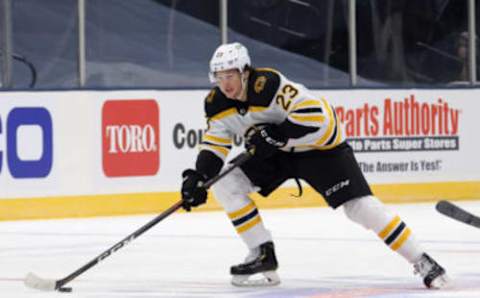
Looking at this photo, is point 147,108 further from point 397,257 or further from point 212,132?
point 212,132

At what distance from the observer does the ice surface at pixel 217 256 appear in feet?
18.9

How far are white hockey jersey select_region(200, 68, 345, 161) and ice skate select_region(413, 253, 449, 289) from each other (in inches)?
24.6

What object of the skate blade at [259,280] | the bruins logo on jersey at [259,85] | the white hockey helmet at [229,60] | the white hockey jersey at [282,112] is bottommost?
the skate blade at [259,280]

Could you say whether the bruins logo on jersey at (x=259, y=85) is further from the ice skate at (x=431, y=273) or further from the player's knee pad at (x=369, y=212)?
the ice skate at (x=431, y=273)

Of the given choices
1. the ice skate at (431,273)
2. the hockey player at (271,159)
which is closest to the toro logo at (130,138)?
the hockey player at (271,159)

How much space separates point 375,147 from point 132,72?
6.89ft

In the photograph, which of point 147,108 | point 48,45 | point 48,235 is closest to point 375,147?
point 147,108

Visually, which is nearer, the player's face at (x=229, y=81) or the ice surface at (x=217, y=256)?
the player's face at (x=229, y=81)

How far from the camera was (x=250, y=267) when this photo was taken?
594 cm

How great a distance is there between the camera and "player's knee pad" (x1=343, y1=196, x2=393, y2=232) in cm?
568

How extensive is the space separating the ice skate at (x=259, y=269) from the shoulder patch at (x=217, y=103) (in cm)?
63

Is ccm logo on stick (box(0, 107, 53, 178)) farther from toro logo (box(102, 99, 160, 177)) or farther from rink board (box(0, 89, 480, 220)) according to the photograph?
toro logo (box(102, 99, 160, 177))

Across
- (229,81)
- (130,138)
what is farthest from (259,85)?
(130,138)

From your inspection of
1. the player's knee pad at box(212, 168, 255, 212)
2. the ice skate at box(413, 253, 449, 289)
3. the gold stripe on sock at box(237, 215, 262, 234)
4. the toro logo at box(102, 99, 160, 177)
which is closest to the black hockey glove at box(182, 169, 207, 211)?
the player's knee pad at box(212, 168, 255, 212)
